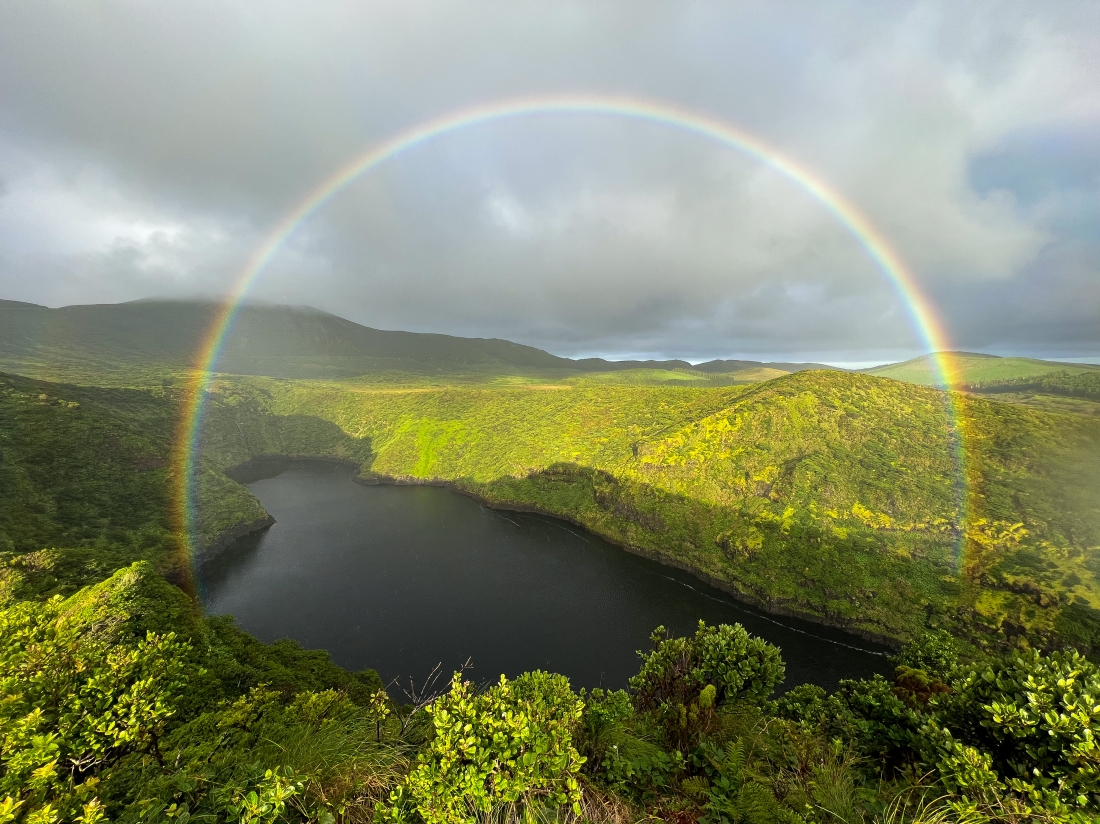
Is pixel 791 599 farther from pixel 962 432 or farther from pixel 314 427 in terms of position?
pixel 314 427

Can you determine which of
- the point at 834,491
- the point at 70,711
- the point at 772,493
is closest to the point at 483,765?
the point at 70,711

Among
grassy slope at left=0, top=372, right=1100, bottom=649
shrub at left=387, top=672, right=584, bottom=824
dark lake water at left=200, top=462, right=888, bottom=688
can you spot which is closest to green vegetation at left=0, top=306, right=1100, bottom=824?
shrub at left=387, top=672, right=584, bottom=824

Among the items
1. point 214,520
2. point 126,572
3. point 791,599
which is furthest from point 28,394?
point 791,599

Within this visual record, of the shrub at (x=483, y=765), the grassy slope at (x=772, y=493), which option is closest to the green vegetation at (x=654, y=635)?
the shrub at (x=483, y=765)

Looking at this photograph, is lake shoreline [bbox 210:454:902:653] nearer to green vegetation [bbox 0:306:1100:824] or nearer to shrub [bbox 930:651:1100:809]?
green vegetation [bbox 0:306:1100:824]

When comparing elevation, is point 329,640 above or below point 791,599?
below

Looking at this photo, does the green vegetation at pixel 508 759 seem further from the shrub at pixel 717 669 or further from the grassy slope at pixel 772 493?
the grassy slope at pixel 772 493

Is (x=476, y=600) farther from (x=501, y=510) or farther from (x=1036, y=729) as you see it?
(x=1036, y=729)
